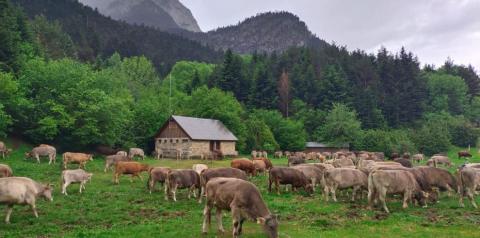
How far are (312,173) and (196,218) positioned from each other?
38.7ft

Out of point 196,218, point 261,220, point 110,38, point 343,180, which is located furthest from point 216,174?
point 110,38

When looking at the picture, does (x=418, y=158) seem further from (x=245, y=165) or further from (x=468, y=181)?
(x=468, y=181)

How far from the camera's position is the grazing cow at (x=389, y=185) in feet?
68.8

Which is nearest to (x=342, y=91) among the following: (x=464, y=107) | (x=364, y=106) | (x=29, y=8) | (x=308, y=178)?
(x=364, y=106)

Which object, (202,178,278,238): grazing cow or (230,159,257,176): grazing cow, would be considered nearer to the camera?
(202,178,278,238): grazing cow

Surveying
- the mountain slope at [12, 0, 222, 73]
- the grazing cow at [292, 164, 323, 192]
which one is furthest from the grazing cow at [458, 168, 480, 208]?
the mountain slope at [12, 0, 222, 73]

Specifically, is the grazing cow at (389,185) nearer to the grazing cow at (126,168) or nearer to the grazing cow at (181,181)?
the grazing cow at (181,181)

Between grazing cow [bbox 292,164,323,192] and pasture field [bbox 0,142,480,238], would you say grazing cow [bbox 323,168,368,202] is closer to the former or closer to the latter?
pasture field [bbox 0,142,480,238]

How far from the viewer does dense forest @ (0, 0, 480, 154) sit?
51562mm

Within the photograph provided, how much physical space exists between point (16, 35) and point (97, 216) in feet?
177

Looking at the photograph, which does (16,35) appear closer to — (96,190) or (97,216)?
(96,190)

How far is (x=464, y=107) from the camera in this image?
134 metres

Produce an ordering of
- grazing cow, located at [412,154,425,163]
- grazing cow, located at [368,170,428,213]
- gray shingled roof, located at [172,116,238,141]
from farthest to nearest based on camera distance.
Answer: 1. grazing cow, located at [412,154,425,163]
2. gray shingled roof, located at [172,116,238,141]
3. grazing cow, located at [368,170,428,213]

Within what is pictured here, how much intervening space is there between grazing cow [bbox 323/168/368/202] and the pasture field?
802 millimetres
